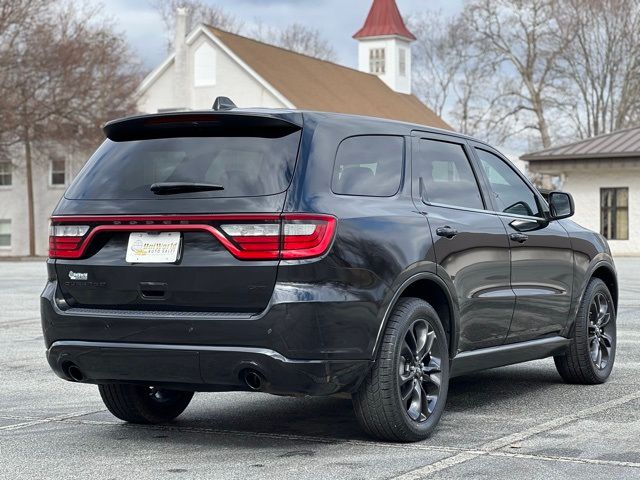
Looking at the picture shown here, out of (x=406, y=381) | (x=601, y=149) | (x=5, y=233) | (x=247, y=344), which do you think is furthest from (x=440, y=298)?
(x=5, y=233)

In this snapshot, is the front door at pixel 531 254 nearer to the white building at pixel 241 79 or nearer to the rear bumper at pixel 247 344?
the rear bumper at pixel 247 344

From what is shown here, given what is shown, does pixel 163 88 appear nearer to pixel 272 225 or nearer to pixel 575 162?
pixel 575 162

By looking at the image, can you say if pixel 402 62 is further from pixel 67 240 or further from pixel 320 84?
pixel 67 240

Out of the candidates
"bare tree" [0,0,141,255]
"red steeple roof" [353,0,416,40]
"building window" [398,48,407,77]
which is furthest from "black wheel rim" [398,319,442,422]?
"red steeple roof" [353,0,416,40]

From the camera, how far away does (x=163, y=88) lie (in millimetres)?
53406

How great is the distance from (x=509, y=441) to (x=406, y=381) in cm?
62

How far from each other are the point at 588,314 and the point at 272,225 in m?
3.47

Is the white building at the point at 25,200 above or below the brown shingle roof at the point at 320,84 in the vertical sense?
below

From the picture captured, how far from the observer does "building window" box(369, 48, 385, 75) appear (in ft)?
230

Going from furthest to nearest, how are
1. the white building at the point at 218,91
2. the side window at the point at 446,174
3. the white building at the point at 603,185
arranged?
the white building at the point at 218,91 < the white building at the point at 603,185 < the side window at the point at 446,174

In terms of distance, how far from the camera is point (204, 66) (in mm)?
52219

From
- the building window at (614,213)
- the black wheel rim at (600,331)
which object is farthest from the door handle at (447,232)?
the building window at (614,213)

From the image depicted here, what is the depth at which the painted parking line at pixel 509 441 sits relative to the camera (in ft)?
18.7

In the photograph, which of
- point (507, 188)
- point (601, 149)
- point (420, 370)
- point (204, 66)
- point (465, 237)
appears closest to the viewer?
point (420, 370)
